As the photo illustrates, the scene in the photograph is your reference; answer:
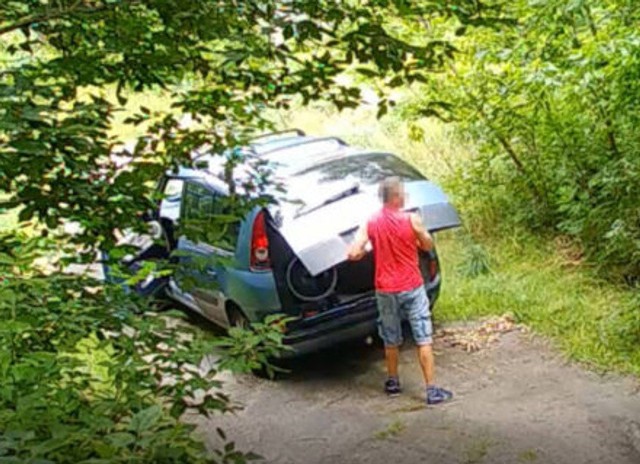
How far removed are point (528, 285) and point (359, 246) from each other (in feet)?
8.46

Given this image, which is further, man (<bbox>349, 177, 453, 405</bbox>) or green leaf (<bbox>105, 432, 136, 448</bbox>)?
man (<bbox>349, 177, 453, 405</bbox>)

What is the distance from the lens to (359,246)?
5.41 m

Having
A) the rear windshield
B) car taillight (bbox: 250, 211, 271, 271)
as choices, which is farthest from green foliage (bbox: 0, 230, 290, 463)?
the rear windshield

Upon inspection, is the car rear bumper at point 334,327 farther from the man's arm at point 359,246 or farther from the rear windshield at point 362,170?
the rear windshield at point 362,170

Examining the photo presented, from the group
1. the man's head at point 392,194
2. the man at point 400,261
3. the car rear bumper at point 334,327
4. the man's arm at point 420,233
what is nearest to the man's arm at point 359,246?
the man at point 400,261

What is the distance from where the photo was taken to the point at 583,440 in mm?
4652

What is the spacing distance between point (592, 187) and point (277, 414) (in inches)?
145

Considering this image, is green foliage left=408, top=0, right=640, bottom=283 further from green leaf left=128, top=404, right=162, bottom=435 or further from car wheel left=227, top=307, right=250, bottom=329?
green leaf left=128, top=404, right=162, bottom=435

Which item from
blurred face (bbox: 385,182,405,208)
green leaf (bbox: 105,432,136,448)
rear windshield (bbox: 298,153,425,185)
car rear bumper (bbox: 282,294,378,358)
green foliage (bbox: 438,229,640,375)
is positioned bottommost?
green foliage (bbox: 438,229,640,375)

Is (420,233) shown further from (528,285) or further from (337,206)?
(528,285)

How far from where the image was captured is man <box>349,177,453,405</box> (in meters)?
5.37

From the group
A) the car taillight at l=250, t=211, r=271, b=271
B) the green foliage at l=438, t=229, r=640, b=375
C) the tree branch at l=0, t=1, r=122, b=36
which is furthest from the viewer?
the green foliage at l=438, t=229, r=640, b=375

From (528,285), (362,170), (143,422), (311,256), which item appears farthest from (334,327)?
(143,422)

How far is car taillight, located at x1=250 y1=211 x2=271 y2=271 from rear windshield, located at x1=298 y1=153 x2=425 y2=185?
0.67m
